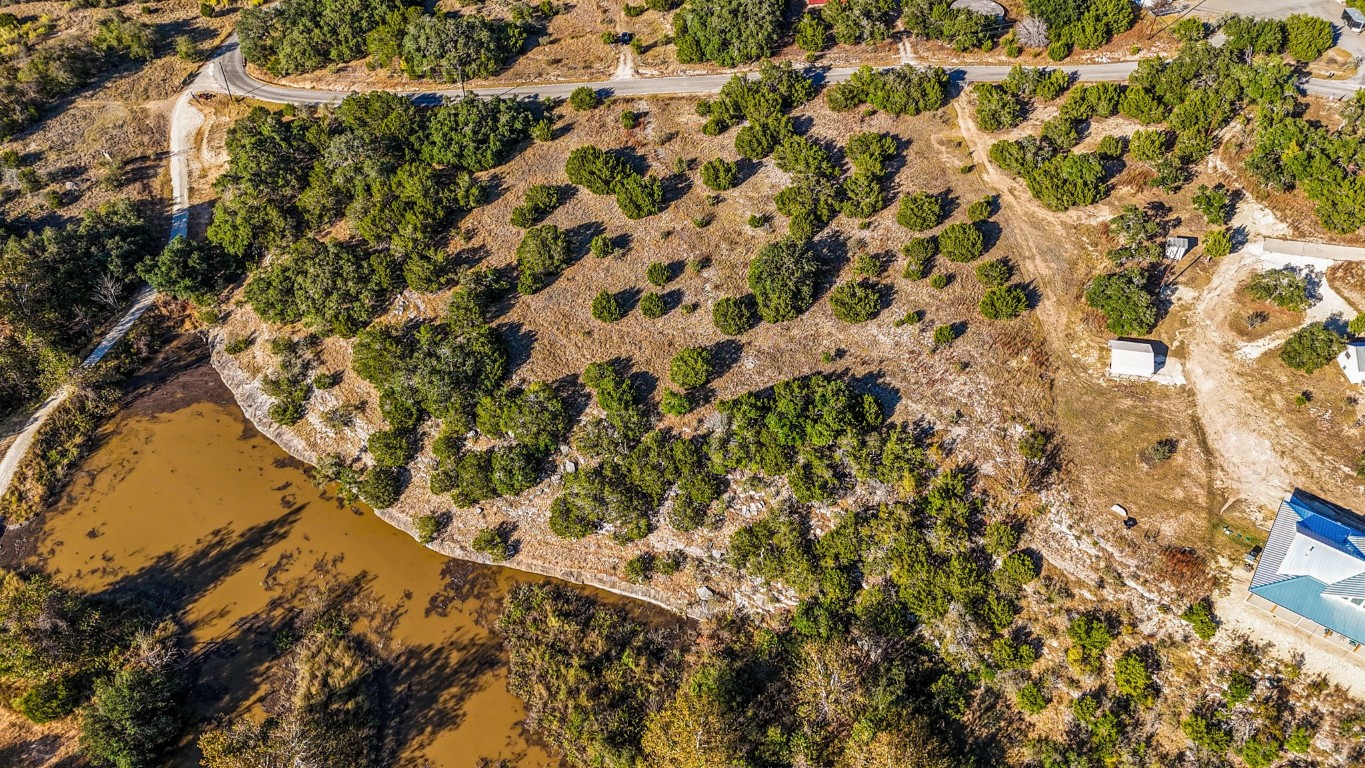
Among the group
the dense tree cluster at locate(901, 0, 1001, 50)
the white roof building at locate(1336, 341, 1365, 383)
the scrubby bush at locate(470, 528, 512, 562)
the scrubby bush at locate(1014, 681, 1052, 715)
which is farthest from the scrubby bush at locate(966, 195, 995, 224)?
the scrubby bush at locate(470, 528, 512, 562)

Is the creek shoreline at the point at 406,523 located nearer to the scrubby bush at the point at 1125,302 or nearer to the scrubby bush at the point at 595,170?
the scrubby bush at the point at 595,170

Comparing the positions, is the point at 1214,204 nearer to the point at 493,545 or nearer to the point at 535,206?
the point at 535,206

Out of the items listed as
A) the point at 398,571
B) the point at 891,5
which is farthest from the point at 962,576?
the point at 891,5

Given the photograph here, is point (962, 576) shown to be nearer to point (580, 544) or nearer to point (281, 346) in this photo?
point (580, 544)

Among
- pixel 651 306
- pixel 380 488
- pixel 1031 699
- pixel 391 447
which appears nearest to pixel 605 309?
pixel 651 306

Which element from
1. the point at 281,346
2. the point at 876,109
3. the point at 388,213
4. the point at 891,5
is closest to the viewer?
the point at 281,346
